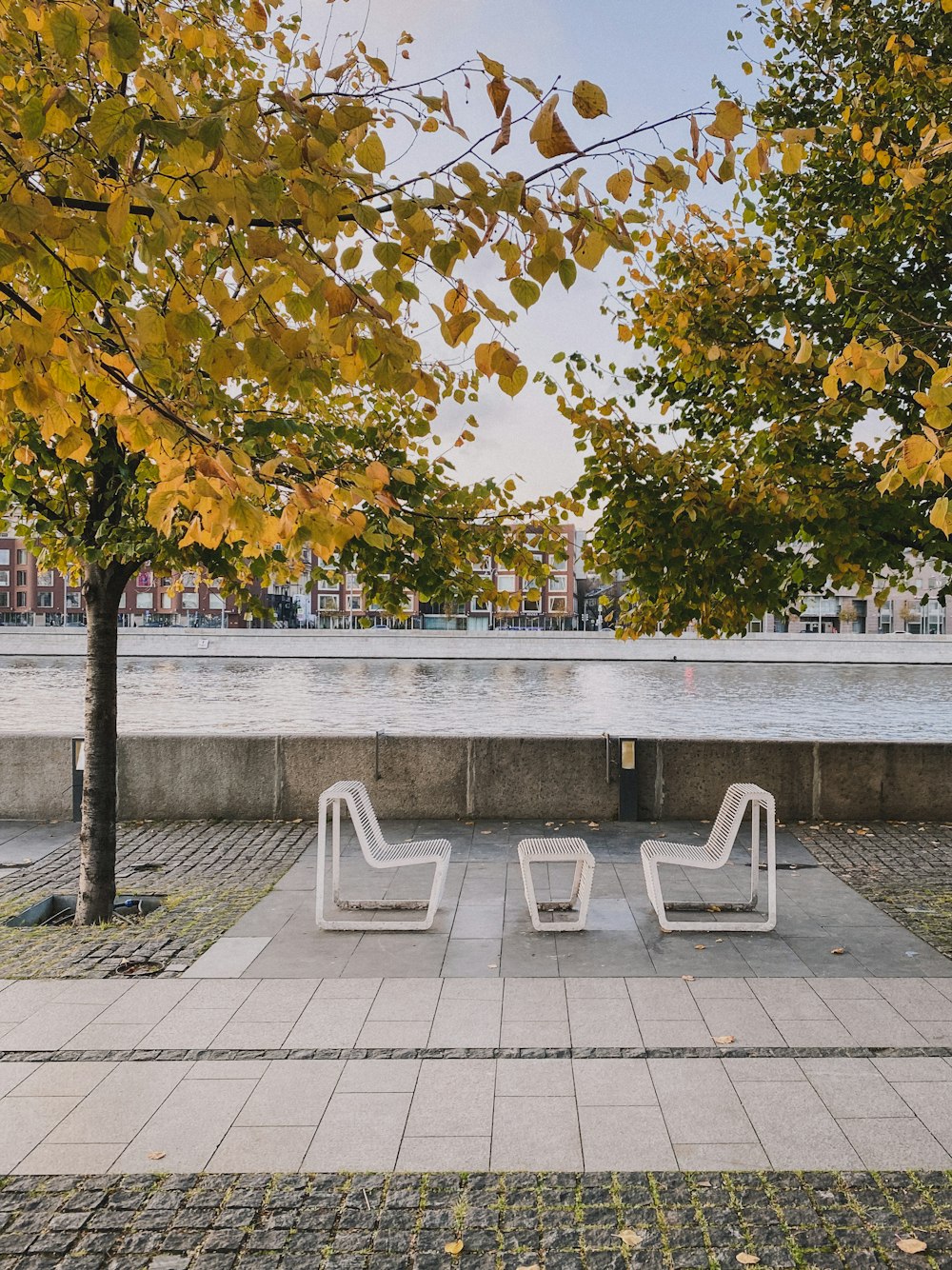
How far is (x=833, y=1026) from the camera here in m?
4.89

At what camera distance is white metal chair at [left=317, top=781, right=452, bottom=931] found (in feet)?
21.4

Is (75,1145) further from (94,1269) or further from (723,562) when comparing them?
(723,562)

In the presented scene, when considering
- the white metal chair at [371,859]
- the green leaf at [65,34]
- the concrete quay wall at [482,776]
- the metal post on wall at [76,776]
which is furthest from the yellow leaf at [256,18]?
the metal post on wall at [76,776]

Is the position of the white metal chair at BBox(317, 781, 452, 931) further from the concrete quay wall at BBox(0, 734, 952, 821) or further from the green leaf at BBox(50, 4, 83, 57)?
the green leaf at BBox(50, 4, 83, 57)

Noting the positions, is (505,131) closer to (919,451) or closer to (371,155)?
(371,155)

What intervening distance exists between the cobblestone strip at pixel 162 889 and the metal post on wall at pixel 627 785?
349 cm

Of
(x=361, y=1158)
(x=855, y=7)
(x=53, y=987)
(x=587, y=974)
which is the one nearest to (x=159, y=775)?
(x=53, y=987)

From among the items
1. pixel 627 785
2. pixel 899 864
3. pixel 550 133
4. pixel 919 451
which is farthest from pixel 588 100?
pixel 627 785

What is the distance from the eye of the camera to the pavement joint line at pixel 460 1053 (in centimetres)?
452

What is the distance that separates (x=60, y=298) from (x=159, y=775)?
8239 millimetres

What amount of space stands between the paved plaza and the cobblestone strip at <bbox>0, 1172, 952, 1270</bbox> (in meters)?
0.01

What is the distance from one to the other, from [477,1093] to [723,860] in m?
3.09

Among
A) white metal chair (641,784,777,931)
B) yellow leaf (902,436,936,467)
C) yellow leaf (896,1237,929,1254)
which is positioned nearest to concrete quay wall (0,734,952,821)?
white metal chair (641,784,777,931)

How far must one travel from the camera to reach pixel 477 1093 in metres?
4.15
